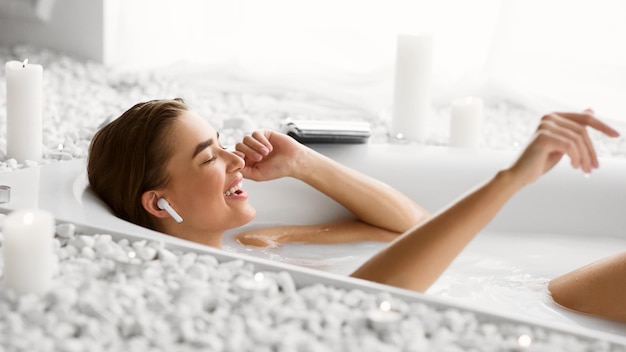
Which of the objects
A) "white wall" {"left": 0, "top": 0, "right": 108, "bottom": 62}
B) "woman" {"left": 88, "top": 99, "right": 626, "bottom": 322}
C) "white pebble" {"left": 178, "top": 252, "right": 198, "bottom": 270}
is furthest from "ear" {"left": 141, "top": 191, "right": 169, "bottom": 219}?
"white wall" {"left": 0, "top": 0, "right": 108, "bottom": 62}

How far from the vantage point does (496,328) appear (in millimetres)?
1382

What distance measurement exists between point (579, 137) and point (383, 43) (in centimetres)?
206

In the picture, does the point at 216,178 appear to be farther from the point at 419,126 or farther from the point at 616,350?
the point at 419,126

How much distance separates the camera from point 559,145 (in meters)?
1.58

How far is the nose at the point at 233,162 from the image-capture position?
1970 mm

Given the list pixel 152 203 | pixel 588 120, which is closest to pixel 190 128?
pixel 152 203

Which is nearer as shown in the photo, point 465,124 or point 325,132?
point 325,132

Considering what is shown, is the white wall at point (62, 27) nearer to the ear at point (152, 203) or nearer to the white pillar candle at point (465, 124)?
the white pillar candle at point (465, 124)

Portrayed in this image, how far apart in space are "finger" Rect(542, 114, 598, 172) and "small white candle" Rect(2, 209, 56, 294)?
0.77 meters

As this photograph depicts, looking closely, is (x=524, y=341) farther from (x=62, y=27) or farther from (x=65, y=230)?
(x=62, y=27)

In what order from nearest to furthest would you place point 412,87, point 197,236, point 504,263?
point 197,236, point 504,263, point 412,87

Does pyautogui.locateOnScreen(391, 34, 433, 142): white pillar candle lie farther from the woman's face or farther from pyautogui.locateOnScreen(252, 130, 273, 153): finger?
the woman's face

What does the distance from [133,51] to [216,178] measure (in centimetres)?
195

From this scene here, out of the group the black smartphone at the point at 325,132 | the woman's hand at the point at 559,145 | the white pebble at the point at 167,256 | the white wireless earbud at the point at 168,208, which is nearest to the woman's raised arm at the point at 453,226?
the woman's hand at the point at 559,145
